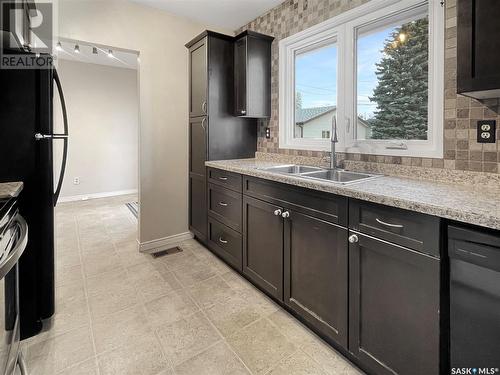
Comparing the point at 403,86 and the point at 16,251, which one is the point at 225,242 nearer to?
the point at 16,251

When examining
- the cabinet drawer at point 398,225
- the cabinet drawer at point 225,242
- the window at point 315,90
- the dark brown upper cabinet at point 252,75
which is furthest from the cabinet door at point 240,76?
the cabinet drawer at point 398,225

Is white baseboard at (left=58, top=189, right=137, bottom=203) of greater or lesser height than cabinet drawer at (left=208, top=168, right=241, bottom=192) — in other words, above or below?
below

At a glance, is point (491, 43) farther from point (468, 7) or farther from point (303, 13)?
point (303, 13)

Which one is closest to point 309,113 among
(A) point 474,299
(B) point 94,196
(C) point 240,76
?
(C) point 240,76

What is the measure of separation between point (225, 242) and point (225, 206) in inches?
13.4

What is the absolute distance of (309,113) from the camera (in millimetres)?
2684

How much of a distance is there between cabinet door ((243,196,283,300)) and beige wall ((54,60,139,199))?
3.72 metres

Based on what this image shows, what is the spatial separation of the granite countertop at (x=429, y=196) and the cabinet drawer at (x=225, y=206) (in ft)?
2.29

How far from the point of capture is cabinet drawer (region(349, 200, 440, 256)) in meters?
1.10

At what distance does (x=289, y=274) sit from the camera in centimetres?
184

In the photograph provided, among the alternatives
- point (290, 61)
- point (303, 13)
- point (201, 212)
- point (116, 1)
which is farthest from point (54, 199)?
point (303, 13)

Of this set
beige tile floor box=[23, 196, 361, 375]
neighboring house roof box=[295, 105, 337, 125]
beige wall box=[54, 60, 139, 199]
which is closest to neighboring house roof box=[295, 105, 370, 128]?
neighboring house roof box=[295, 105, 337, 125]

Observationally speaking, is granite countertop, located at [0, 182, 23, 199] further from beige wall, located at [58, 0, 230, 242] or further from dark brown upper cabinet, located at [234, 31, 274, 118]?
dark brown upper cabinet, located at [234, 31, 274, 118]

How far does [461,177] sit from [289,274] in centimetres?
115
